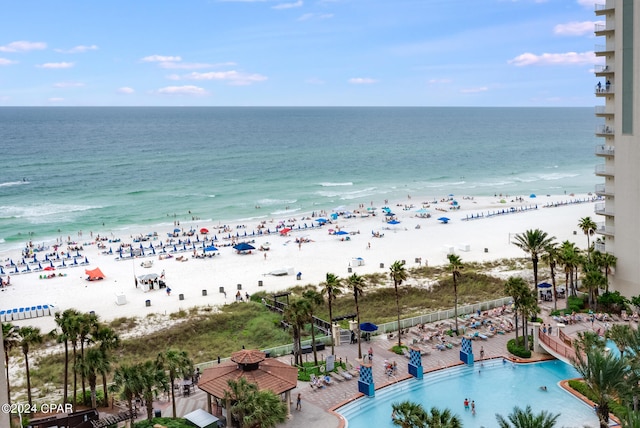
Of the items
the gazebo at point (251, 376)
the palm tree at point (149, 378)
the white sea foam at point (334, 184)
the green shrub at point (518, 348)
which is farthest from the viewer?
the white sea foam at point (334, 184)

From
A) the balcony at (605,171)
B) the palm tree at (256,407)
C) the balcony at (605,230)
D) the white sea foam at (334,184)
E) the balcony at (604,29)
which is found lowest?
the palm tree at (256,407)

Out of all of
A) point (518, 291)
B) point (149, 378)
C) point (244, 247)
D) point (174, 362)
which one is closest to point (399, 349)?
point (518, 291)

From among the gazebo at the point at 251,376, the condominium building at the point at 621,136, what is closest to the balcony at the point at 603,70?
the condominium building at the point at 621,136

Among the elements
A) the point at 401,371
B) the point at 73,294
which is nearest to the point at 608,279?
the point at 401,371

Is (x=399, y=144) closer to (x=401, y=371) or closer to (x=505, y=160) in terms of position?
(x=505, y=160)

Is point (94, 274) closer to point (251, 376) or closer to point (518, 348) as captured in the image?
point (251, 376)

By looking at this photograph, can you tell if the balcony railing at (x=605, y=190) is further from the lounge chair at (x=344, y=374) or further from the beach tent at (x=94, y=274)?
the beach tent at (x=94, y=274)

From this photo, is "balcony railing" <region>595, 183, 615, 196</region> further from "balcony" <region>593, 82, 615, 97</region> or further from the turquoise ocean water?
the turquoise ocean water
